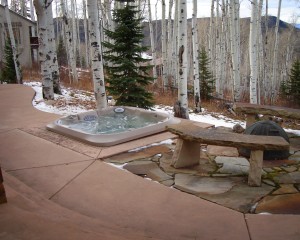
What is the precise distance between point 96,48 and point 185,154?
4.38 meters

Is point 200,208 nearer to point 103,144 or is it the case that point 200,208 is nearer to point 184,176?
point 184,176

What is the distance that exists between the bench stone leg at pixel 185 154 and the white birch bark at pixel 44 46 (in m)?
6.76

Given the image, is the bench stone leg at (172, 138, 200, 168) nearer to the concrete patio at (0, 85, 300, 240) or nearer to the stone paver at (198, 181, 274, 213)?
the concrete patio at (0, 85, 300, 240)

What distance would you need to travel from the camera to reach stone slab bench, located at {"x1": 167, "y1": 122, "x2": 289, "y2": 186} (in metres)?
3.44

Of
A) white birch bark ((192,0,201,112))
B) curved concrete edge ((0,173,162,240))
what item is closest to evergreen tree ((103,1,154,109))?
white birch bark ((192,0,201,112))

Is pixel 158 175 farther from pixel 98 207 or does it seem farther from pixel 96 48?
pixel 96 48

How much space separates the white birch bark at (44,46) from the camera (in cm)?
915

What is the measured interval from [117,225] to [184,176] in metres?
1.40

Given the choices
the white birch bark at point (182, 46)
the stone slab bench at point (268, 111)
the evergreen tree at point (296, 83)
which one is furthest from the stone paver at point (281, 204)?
the evergreen tree at point (296, 83)

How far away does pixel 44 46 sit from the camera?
934 cm

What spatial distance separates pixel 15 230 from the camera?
6.46ft

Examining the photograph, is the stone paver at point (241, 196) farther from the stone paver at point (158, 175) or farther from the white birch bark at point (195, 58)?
the white birch bark at point (195, 58)

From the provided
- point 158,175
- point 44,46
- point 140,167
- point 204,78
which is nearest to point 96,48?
point 44,46

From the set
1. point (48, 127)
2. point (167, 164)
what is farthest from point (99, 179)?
point (48, 127)
